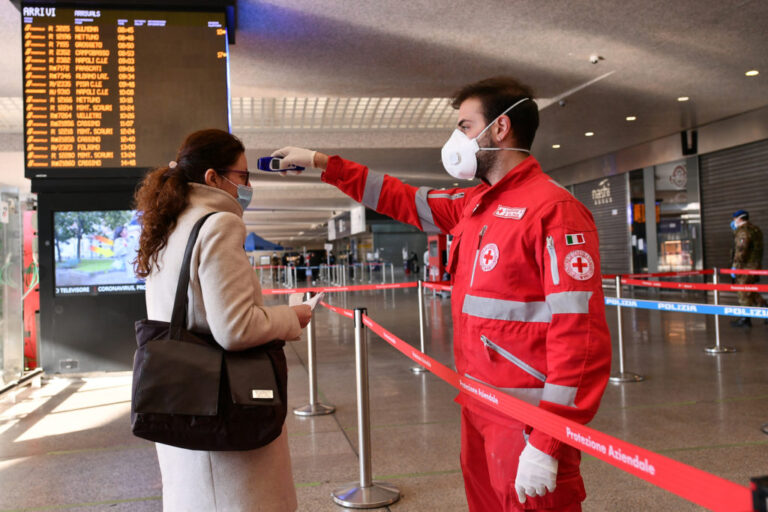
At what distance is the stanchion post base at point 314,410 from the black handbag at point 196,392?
3.51 metres

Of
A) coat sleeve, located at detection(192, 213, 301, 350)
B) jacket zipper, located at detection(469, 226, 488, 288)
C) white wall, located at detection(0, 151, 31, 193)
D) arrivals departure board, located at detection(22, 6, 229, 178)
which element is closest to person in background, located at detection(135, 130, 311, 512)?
coat sleeve, located at detection(192, 213, 301, 350)

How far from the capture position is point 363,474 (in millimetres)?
3393

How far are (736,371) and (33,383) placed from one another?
292 inches

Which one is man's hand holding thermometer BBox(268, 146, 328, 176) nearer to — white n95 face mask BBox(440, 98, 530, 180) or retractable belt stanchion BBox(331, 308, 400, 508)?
white n95 face mask BBox(440, 98, 530, 180)

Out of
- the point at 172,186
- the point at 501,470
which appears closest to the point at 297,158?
the point at 172,186

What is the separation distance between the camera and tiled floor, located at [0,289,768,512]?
134 inches

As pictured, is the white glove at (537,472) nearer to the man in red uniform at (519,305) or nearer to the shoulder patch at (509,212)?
the man in red uniform at (519,305)

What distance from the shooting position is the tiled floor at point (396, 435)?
3.41 meters

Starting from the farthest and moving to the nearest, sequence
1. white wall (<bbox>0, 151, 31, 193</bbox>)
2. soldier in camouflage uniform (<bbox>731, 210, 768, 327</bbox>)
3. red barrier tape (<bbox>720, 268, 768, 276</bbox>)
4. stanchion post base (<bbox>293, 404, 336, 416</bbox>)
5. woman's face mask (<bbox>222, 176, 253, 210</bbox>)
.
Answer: white wall (<bbox>0, 151, 31, 193</bbox>) → soldier in camouflage uniform (<bbox>731, 210, 768, 327</bbox>) → red barrier tape (<bbox>720, 268, 768, 276</bbox>) → stanchion post base (<bbox>293, 404, 336, 416</bbox>) → woman's face mask (<bbox>222, 176, 253, 210</bbox>)

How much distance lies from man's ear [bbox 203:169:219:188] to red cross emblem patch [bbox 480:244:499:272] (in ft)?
2.92

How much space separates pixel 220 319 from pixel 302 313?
387mm

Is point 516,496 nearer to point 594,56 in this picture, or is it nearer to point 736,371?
point 736,371

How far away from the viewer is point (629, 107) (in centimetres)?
1164

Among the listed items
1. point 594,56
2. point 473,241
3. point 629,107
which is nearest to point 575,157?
point 629,107
